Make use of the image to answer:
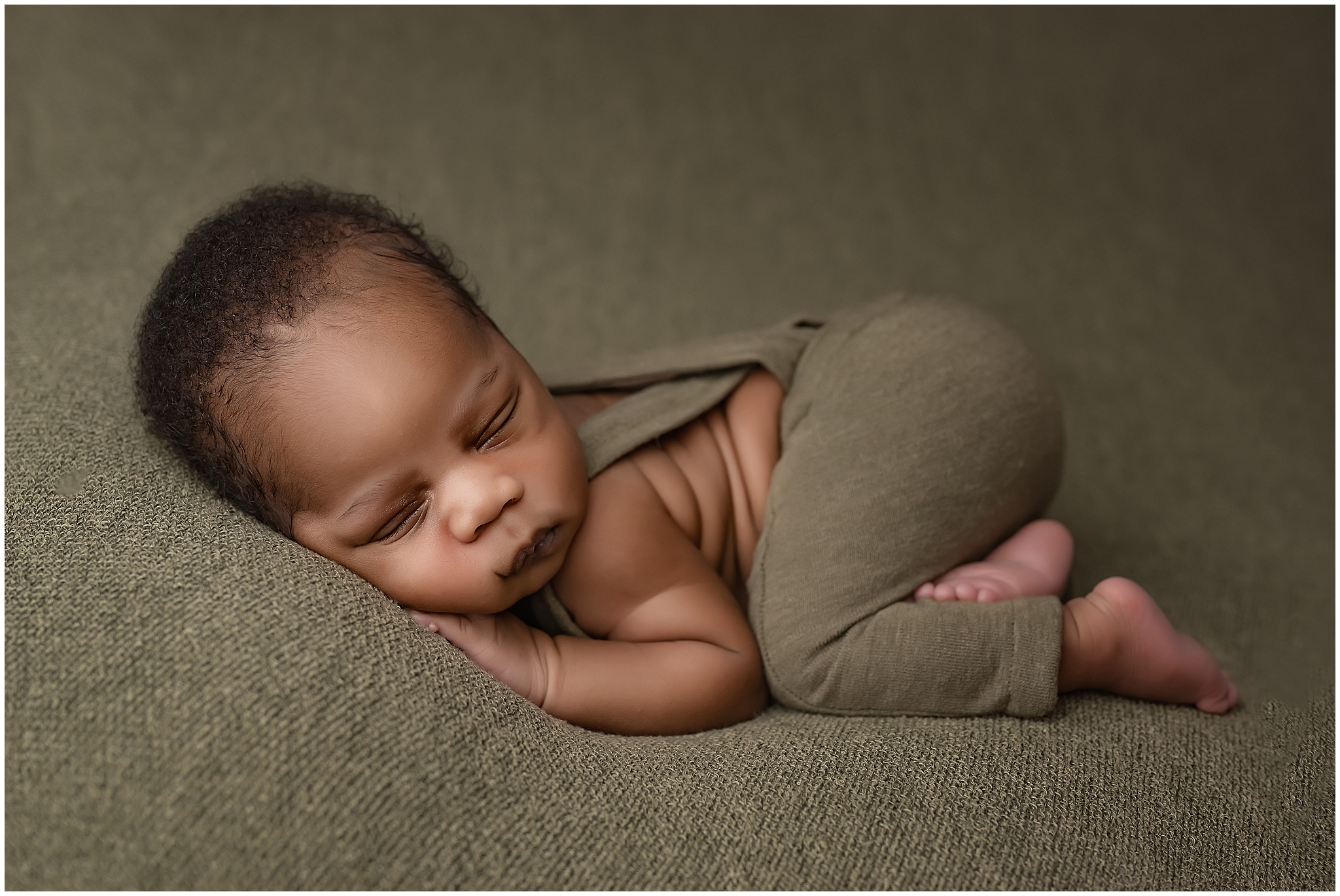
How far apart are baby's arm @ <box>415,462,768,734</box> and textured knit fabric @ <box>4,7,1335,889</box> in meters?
0.06

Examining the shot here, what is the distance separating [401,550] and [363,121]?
1.33 meters

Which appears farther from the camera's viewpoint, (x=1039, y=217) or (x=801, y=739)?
(x=1039, y=217)

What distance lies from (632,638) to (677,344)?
668 millimetres

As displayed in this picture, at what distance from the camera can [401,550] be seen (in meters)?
0.94

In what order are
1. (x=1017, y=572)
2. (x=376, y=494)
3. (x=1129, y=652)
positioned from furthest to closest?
1. (x=1017, y=572)
2. (x=1129, y=652)
3. (x=376, y=494)

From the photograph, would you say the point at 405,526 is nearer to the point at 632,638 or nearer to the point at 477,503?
the point at 477,503

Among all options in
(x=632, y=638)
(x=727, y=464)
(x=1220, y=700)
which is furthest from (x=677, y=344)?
(x=1220, y=700)

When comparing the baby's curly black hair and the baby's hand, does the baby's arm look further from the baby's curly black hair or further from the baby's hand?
the baby's curly black hair

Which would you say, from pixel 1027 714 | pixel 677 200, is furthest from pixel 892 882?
pixel 677 200

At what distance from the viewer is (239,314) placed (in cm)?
92

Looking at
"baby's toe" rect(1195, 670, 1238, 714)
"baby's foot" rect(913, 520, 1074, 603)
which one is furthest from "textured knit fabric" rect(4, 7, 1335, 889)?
"baby's foot" rect(913, 520, 1074, 603)

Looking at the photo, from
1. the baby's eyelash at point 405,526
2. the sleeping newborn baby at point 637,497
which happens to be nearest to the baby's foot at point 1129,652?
the sleeping newborn baby at point 637,497

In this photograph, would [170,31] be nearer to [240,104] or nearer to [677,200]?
[240,104]

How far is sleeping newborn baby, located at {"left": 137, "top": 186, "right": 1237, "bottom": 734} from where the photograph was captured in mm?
917
